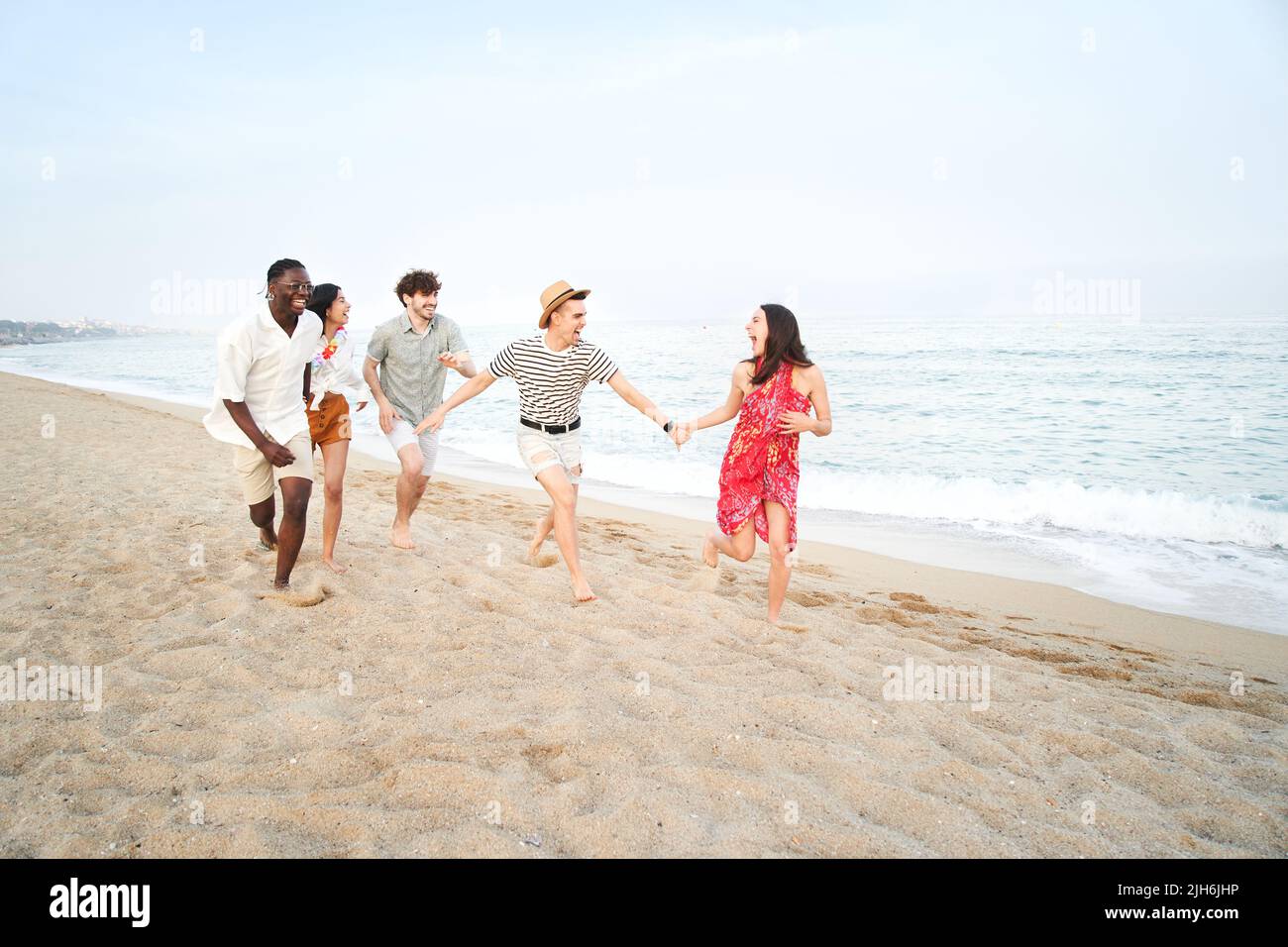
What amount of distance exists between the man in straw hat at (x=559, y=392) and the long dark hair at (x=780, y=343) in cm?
80

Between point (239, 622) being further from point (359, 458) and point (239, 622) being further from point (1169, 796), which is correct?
point (359, 458)

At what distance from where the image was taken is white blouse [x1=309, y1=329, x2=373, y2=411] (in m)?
5.40

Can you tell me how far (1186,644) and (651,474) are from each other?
7535 millimetres

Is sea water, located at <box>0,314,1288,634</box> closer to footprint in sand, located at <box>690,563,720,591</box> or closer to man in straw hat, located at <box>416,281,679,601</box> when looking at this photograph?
footprint in sand, located at <box>690,563,720,591</box>

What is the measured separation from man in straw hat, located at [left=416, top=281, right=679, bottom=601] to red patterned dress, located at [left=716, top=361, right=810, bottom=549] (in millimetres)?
531

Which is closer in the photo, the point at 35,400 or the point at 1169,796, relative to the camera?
the point at 1169,796

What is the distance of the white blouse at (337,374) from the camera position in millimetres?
5402

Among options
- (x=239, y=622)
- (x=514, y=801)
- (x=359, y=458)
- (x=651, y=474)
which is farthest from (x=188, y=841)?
(x=359, y=458)

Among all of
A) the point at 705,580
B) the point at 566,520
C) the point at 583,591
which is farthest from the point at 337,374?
the point at 705,580

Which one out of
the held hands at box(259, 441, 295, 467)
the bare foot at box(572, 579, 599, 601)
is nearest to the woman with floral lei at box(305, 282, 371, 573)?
the held hands at box(259, 441, 295, 467)

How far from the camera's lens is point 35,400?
15219 mm

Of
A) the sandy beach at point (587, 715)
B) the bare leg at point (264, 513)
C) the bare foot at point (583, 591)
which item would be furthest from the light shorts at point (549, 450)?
the bare leg at point (264, 513)

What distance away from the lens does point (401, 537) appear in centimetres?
617

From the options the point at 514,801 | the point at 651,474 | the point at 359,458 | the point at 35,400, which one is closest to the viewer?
the point at 514,801
